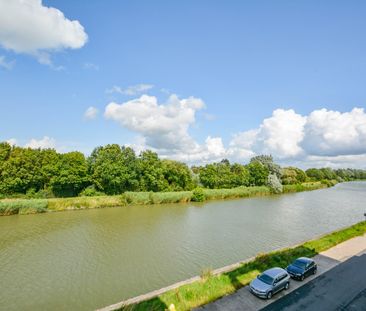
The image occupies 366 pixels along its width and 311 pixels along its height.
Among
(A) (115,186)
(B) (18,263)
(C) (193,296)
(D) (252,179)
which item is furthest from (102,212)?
(D) (252,179)

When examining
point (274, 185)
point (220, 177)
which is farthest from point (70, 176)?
point (274, 185)

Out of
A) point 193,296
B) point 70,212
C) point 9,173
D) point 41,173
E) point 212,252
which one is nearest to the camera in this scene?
point 193,296

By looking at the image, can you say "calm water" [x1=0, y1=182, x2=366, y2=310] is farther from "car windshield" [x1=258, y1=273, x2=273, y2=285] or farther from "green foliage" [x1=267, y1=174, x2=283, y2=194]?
"green foliage" [x1=267, y1=174, x2=283, y2=194]

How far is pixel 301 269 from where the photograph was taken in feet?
44.9

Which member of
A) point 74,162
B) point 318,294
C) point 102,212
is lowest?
point 318,294

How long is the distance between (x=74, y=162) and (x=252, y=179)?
1817 inches

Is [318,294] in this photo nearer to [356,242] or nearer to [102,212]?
[356,242]

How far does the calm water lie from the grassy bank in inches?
115

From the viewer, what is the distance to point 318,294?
40.4 ft

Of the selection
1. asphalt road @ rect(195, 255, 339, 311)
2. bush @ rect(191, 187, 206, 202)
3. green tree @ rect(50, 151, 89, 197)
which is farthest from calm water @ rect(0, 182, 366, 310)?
bush @ rect(191, 187, 206, 202)

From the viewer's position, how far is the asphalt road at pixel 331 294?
1125cm

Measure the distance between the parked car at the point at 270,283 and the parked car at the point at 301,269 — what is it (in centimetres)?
103

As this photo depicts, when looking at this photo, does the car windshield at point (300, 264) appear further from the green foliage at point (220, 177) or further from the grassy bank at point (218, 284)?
the green foliage at point (220, 177)

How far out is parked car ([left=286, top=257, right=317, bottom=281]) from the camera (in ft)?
44.5
